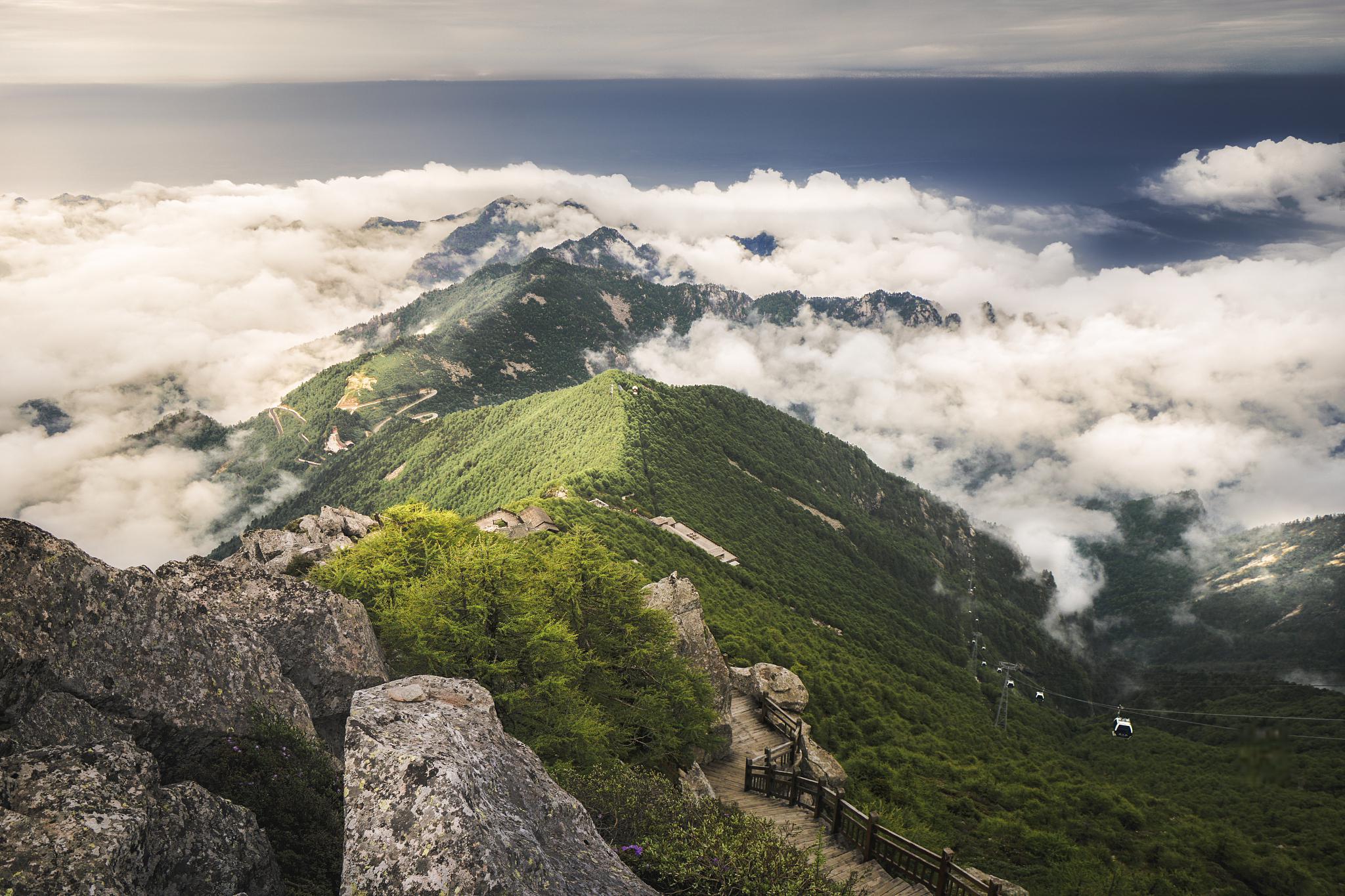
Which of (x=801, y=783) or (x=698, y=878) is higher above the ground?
(x=698, y=878)

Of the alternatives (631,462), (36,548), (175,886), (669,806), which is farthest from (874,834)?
(631,462)

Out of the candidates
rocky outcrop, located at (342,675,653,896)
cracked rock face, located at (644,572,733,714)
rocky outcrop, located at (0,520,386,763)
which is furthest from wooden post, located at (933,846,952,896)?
rocky outcrop, located at (0,520,386,763)

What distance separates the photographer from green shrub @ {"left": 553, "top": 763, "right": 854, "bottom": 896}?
50.9 feet

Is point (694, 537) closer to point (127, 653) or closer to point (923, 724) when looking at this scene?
point (923, 724)

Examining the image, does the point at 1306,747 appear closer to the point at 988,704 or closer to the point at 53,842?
the point at 988,704

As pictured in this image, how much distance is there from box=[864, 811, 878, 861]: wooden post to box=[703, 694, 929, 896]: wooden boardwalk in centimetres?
28

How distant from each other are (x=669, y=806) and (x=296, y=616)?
13.8m

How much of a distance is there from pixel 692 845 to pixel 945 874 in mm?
10799

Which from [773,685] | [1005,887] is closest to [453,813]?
[1005,887]

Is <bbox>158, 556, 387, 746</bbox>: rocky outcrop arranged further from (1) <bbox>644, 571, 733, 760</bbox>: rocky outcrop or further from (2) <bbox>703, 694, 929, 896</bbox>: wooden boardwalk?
(1) <bbox>644, 571, 733, 760</bbox>: rocky outcrop

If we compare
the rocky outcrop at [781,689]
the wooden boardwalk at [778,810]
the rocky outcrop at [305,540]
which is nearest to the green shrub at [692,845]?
the wooden boardwalk at [778,810]

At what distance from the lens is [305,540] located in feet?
193

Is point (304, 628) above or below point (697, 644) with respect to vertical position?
below

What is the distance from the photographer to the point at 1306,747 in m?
103
